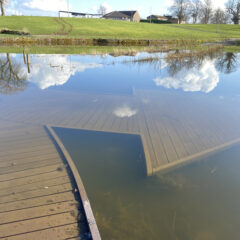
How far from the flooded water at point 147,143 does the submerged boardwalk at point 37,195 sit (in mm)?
405

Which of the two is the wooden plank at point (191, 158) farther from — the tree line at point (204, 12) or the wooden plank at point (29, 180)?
the tree line at point (204, 12)

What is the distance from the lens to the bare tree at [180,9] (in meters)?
81.5

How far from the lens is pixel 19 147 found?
488 cm

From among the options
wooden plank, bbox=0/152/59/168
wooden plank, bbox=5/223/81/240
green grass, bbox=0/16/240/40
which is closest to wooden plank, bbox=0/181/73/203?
wooden plank, bbox=5/223/81/240

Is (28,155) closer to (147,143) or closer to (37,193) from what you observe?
(37,193)

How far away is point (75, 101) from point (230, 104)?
6009mm

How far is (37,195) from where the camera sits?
3402 millimetres

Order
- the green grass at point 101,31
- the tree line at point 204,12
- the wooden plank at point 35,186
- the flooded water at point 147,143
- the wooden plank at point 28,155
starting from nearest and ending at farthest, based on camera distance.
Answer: the flooded water at point 147,143 < the wooden plank at point 35,186 < the wooden plank at point 28,155 < the green grass at point 101,31 < the tree line at point 204,12

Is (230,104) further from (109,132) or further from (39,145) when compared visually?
(39,145)

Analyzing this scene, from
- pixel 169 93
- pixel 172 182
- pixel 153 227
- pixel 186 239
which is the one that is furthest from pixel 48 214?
pixel 169 93

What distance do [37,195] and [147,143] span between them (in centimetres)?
279

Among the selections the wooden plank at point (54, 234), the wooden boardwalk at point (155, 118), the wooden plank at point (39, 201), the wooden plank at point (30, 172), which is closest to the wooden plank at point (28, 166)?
the wooden plank at point (30, 172)

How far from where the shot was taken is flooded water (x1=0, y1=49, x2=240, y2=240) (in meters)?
3.27

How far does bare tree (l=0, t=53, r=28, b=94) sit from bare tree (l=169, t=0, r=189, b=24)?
82.4m
